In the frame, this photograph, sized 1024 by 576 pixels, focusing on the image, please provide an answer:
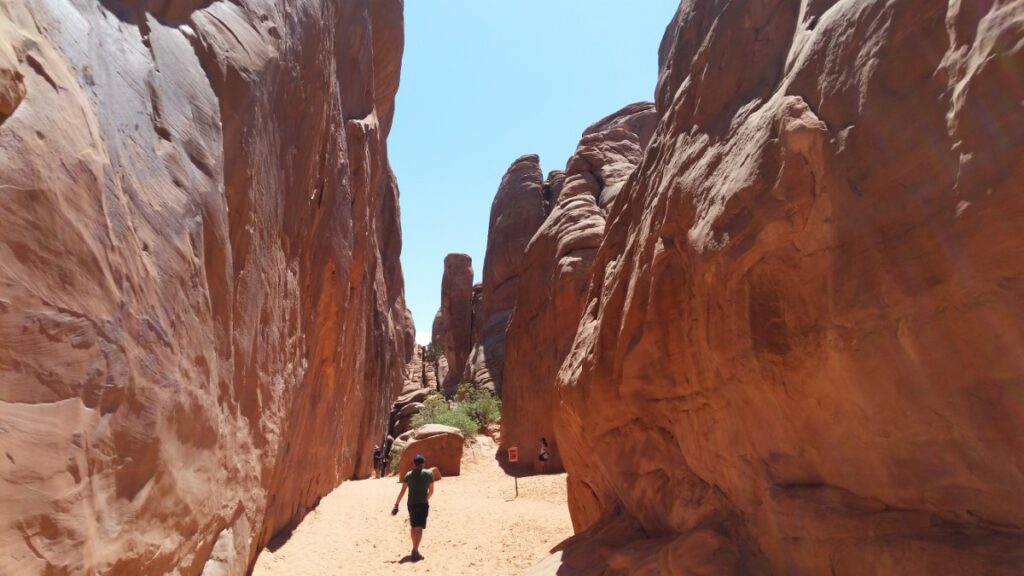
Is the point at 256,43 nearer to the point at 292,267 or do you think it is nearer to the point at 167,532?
the point at 292,267

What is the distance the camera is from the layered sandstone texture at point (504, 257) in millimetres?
33875

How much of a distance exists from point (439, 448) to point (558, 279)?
6654mm

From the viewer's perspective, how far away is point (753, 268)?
14.5 ft

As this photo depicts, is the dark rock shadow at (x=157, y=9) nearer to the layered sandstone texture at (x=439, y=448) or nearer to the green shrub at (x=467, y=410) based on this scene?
the layered sandstone texture at (x=439, y=448)

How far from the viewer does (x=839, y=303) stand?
146 inches

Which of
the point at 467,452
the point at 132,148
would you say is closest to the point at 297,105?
the point at 132,148

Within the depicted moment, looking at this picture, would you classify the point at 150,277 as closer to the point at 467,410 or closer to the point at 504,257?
the point at 467,410

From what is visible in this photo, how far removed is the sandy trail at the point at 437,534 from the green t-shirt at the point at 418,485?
2.84 feet

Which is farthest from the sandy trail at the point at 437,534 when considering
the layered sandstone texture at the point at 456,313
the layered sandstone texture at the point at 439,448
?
the layered sandstone texture at the point at 456,313

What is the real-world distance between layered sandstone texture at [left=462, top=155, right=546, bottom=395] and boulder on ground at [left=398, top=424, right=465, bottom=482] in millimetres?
12686

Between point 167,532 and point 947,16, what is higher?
point 947,16

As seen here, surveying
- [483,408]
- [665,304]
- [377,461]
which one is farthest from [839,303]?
[483,408]

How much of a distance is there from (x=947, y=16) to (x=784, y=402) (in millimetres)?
2457

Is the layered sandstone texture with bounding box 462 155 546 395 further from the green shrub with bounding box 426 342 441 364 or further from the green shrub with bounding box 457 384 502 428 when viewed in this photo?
the green shrub with bounding box 426 342 441 364
